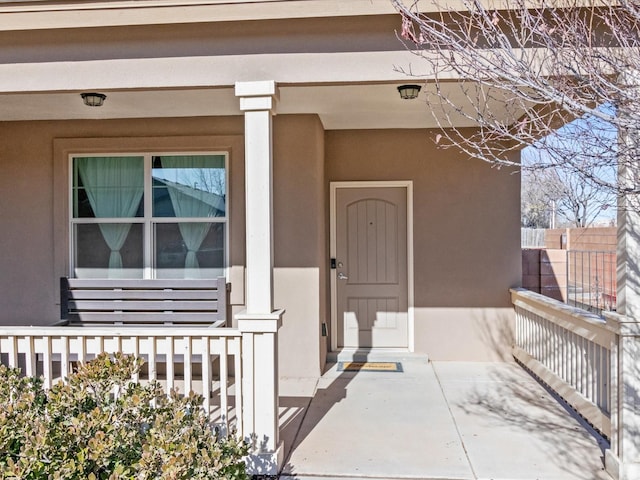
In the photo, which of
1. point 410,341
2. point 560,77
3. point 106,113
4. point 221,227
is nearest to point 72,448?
point 560,77

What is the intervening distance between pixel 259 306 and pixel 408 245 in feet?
10.3

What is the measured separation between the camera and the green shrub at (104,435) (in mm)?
2057

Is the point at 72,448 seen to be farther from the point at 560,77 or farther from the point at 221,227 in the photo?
the point at 221,227

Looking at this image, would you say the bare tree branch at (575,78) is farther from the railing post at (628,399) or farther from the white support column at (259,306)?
the white support column at (259,306)

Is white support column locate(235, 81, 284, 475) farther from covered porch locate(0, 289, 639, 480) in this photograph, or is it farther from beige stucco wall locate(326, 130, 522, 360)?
beige stucco wall locate(326, 130, 522, 360)

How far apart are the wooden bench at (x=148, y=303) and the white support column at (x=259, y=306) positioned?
77.5 inches

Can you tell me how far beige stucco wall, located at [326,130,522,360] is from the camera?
19.5ft

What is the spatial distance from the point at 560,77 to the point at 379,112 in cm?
285

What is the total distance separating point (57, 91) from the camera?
3.58 m

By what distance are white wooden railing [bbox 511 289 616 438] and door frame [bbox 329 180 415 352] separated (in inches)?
47.0

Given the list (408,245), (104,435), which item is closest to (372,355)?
(408,245)

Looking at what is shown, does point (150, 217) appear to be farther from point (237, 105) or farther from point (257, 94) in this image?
point (257, 94)

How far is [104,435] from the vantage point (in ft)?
7.11

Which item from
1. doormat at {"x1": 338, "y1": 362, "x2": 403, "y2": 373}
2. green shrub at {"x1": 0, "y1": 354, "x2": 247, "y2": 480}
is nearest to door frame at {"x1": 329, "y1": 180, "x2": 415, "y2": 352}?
doormat at {"x1": 338, "y1": 362, "x2": 403, "y2": 373}
